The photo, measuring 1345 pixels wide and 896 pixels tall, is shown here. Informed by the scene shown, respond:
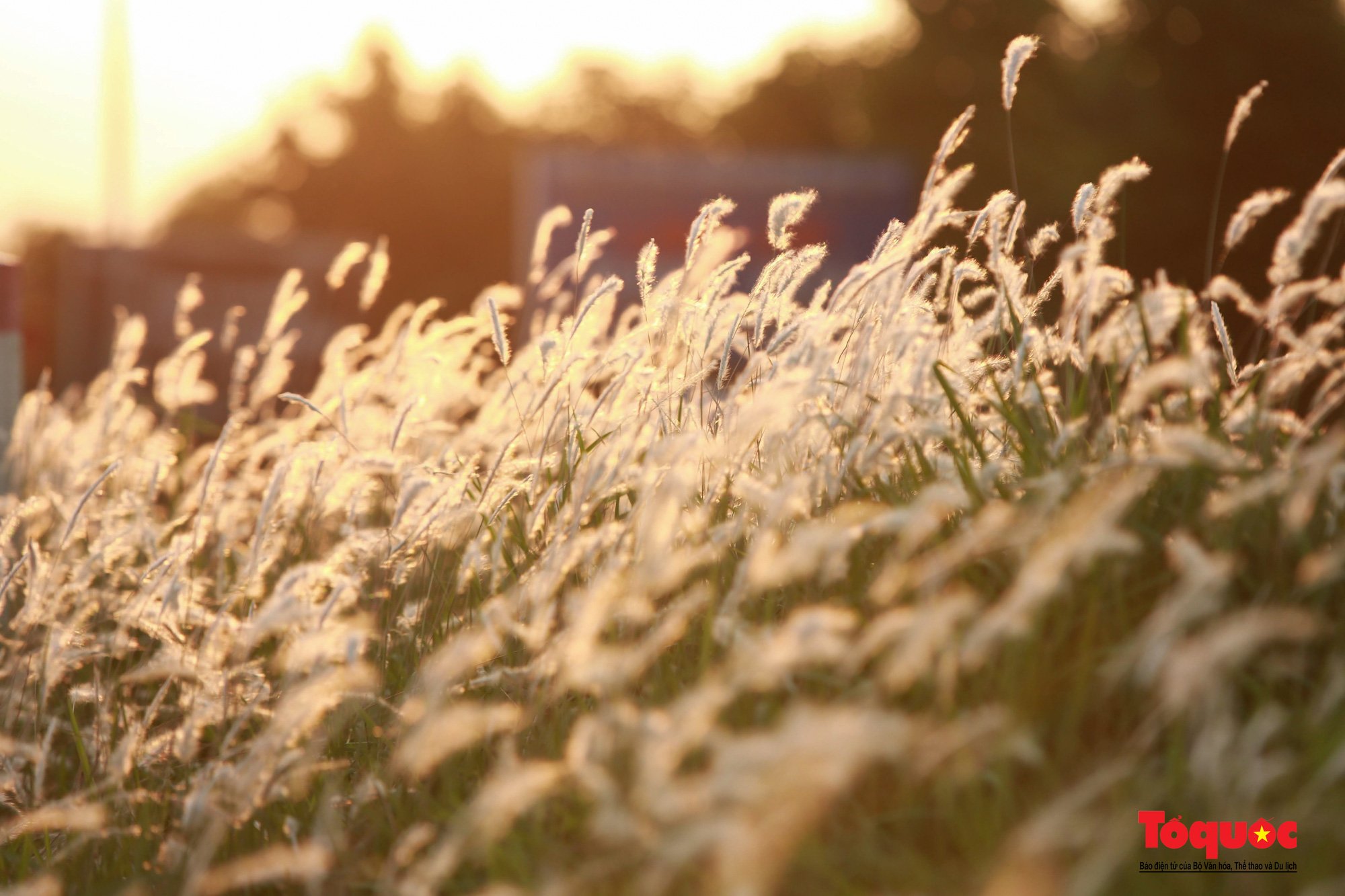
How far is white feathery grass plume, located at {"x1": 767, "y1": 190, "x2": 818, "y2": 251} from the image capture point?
7.81ft

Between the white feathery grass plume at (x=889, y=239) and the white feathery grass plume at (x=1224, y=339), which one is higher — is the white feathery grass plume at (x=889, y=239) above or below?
above

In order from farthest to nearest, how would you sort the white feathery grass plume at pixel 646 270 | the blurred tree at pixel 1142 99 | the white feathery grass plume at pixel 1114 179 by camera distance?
1. the blurred tree at pixel 1142 99
2. the white feathery grass plume at pixel 646 270
3. the white feathery grass plume at pixel 1114 179

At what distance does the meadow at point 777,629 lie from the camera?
128cm

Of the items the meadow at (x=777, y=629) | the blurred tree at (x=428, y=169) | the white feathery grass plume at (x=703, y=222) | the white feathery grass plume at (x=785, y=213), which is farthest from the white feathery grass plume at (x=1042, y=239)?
the blurred tree at (x=428, y=169)

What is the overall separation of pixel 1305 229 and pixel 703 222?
120 cm

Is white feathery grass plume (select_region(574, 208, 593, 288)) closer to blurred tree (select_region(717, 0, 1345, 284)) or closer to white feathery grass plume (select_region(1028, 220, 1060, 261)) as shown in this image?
white feathery grass plume (select_region(1028, 220, 1060, 261))

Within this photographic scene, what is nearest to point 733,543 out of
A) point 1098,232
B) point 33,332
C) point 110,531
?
point 1098,232

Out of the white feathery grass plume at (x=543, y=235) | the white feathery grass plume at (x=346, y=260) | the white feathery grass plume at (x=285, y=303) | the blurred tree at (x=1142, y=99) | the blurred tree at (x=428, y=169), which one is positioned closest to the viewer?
the white feathery grass plume at (x=543, y=235)

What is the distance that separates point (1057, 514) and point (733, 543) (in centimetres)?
71

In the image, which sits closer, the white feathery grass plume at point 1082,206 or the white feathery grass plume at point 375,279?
the white feathery grass plume at point 1082,206

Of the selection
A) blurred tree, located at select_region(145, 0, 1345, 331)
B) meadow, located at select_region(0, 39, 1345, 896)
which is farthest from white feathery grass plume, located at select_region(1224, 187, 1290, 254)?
blurred tree, located at select_region(145, 0, 1345, 331)

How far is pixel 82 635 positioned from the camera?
2.36 m

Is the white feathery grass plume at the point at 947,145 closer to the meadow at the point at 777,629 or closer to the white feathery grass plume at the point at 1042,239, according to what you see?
the meadow at the point at 777,629

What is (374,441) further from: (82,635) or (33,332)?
(33,332)
